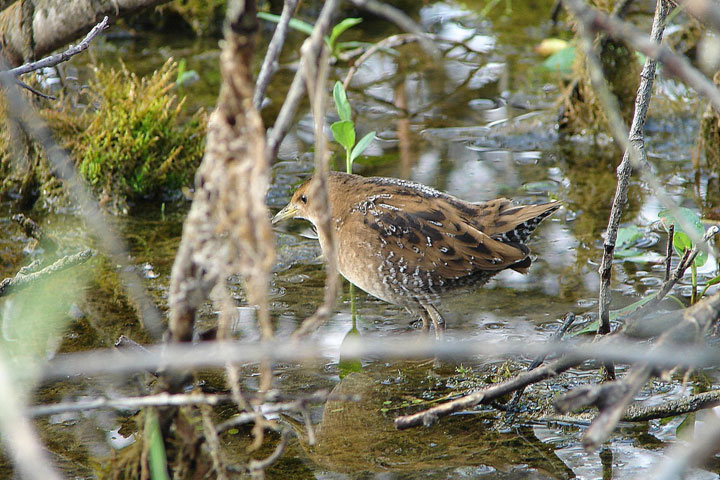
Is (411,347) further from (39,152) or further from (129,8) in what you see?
(39,152)

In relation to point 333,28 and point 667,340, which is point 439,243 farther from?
point 333,28

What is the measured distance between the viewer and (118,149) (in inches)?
197

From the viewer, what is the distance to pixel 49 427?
3094mm

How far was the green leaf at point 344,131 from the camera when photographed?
408 cm

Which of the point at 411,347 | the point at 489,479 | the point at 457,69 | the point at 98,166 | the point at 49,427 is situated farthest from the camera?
the point at 457,69

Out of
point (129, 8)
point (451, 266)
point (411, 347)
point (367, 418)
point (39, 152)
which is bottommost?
point (367, 418)

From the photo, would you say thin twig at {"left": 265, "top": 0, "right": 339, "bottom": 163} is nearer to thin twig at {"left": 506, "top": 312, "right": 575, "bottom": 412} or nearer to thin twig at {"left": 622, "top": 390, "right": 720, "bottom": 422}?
thin twig at {"left": 506, "top": 312, "right": 575, "bottom": 412}

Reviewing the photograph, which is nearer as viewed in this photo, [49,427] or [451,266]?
[49,427]

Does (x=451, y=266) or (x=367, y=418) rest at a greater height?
(x=451, y=266)

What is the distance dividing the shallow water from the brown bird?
300mm

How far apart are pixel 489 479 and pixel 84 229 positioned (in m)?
3.11

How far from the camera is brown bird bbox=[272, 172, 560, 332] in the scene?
361cm

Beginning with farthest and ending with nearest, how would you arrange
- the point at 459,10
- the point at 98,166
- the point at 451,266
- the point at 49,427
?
the point at 459,10
the point at 98,166
the point at 451,266
the point at 49,427

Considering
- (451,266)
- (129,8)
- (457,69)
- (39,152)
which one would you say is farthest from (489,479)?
(457,69)
